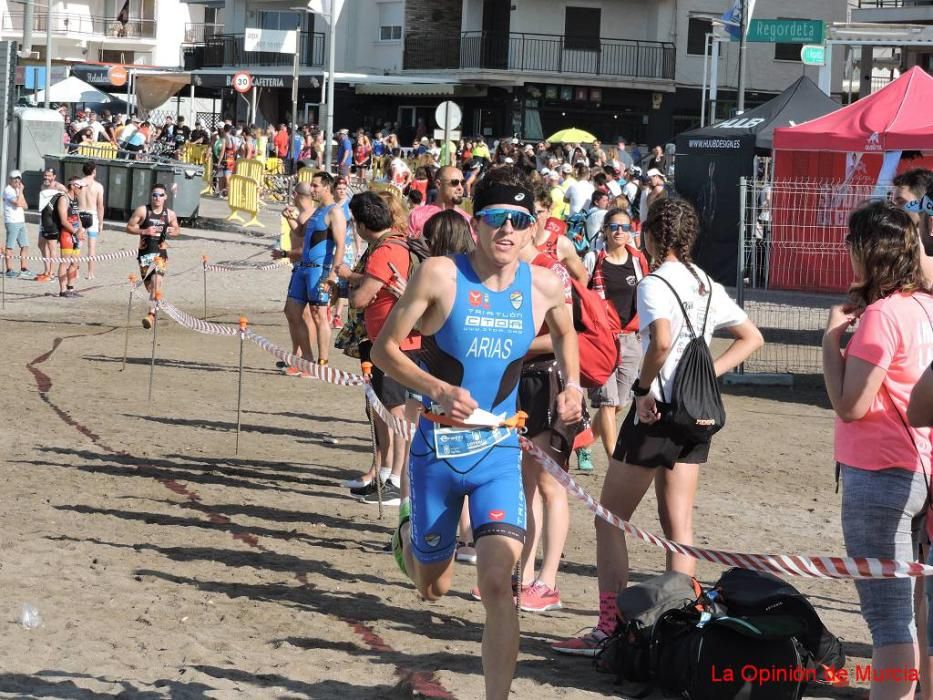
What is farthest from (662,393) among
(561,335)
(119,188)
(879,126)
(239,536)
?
(119,188)

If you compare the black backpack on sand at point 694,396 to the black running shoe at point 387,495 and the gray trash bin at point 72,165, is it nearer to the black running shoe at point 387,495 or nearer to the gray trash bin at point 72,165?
the black running shoe at point 387,495

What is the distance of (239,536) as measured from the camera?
7941mm

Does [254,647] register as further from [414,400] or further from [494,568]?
[414,400]

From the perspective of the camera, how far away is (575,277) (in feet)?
24.9

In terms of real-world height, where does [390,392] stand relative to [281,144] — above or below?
below

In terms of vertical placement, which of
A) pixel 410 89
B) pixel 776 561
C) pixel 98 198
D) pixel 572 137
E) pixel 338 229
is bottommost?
pixel 776 561

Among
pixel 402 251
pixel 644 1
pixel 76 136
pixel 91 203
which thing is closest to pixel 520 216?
pixel 402 251

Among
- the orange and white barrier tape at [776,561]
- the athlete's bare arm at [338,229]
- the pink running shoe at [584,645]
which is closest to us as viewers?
the orange and white barrier tape at [776,561]

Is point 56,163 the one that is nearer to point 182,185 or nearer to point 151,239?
point 182,185

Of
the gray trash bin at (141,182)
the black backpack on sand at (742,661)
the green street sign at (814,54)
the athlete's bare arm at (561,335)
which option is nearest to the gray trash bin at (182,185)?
the gray trash bin at (141,182)

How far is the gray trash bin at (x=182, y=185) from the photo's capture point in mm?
28781

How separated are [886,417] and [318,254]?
28.0ft

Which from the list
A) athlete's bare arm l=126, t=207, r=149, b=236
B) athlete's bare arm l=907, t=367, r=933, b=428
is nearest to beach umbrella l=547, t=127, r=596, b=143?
athlete's bare arm l=126, t=207, r=149, b=236

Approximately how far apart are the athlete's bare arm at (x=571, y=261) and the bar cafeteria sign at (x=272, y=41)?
19.7m
